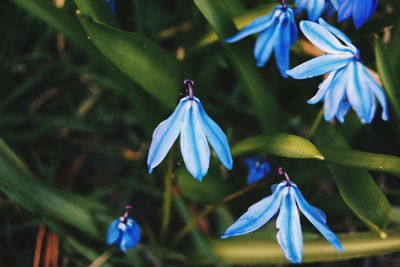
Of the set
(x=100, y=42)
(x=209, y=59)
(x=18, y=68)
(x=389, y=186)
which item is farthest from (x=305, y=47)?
(x=18, y=68)

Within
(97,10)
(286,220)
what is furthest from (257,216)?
(97,10)

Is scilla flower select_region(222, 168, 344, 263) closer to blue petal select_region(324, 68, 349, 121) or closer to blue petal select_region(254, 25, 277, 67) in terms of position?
blue petal select_region(324, 68, 349, 121)

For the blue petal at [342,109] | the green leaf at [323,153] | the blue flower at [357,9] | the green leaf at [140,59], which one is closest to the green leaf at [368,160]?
the green leaf at [323,153]

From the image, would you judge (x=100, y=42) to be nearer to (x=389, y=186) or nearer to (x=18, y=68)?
(x=18, y=68)

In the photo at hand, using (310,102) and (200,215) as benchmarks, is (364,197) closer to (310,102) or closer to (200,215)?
(310,102)

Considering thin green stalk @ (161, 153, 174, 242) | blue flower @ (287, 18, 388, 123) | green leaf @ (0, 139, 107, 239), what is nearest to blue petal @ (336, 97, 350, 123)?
blue flower @ (287, 18, 388, 123)

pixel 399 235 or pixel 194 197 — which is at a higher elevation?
pixel 194 197
